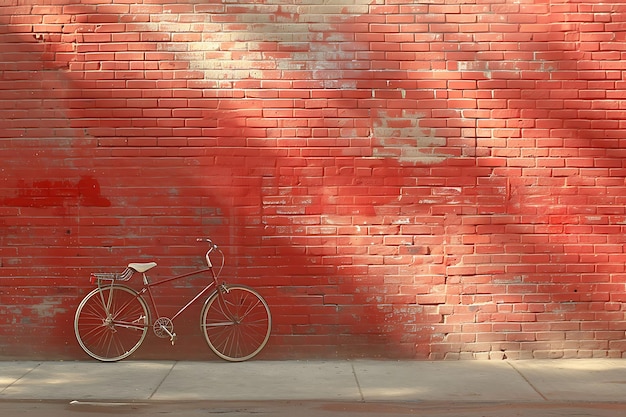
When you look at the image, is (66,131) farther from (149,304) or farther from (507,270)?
(507,270)

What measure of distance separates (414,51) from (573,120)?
1.69 meters

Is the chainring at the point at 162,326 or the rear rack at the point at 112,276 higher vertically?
the rear rack at the point at 112,276

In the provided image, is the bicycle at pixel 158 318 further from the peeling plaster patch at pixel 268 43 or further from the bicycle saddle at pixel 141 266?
the peeling plaster patch at pixel 268 43

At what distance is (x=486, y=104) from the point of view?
26.3 ft

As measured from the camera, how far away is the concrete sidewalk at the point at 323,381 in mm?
6598

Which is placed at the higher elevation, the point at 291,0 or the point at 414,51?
the point at 291,0

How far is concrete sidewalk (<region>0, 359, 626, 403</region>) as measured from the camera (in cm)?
660

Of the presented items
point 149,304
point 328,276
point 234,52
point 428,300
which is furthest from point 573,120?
point 149,304

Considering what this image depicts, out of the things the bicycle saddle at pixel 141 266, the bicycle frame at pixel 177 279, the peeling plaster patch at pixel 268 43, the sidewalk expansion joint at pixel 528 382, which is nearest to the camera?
the sidewalk expansion joint at pixel 528 382

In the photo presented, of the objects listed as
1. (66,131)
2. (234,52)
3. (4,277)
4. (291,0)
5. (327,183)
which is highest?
(291,0)

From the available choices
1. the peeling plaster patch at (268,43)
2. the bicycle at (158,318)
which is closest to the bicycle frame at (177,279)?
the bicycle at (158,318)

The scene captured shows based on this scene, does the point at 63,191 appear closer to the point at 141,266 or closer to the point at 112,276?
the point at 112,276

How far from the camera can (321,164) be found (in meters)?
8.03

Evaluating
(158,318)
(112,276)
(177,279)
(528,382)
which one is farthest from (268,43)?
(528,382)
